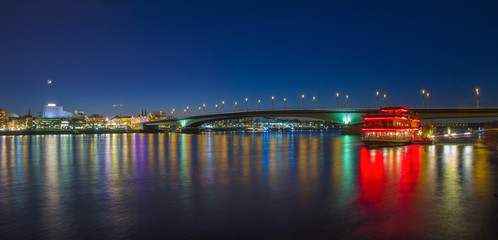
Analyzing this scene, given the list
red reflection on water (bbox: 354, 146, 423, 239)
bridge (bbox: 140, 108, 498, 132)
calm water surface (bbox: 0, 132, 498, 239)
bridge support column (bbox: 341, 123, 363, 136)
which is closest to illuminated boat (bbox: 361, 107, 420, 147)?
bridge (bbox: 140, 108, 498, 132)

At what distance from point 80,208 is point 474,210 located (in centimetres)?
1468

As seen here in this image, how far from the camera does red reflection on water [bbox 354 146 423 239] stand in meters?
10.6

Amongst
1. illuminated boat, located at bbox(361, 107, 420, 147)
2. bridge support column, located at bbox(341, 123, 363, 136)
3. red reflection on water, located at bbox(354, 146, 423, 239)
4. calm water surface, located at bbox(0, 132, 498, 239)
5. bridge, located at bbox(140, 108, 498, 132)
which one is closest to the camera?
red reflection on water, located at bbox(354, 146, 423, 239)

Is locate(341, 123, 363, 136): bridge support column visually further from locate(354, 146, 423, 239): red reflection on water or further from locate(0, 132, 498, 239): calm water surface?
locate(354, 146, 423, 239): red reflection on water

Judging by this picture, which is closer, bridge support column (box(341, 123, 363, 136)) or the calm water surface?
the calm water surface

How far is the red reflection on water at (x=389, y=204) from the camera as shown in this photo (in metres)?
10.6

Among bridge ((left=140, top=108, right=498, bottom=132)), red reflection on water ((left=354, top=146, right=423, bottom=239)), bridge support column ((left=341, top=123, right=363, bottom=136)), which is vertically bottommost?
red reflection on water ((left=354, top=146, right=423, bottom=239))

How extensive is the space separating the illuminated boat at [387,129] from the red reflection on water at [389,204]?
96.8ft

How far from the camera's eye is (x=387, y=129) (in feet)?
172

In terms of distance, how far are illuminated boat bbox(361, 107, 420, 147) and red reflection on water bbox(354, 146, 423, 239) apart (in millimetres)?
29511

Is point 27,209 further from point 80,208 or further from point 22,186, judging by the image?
point 22,186

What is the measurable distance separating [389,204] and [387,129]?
41352 millimetres

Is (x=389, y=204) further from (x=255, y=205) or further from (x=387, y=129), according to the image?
(x=387, y=129)

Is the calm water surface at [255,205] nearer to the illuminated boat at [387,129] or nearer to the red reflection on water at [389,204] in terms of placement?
the red reflection on water at [389,204]
